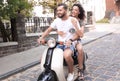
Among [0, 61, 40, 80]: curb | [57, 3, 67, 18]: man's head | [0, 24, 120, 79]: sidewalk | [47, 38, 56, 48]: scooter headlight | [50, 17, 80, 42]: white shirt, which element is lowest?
[0, 61, 40, 80]: curb

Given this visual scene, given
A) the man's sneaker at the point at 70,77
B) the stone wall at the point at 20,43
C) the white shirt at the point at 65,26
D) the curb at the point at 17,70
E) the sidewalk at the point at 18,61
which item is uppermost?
the white shirt at the point at 65,26

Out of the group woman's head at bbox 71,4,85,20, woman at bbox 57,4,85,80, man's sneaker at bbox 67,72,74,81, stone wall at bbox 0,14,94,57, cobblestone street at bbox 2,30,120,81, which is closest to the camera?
man's sneaker at bbox 67,72,74,81

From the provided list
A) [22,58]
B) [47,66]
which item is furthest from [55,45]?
[22,58]

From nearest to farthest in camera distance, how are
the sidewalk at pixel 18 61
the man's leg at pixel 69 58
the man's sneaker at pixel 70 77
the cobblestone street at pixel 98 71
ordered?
the man's leg at pixel 69 58, the man's sneaker at pixel 70 77, the cobblestone street at pixel 98 71, the sidewalk at pixel 18 61

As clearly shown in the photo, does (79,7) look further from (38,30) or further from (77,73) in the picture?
(38,30)

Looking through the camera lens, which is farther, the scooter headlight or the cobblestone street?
the cobblestone street

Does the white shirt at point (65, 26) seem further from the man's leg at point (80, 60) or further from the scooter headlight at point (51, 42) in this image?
the scooter headlight at point (51, 42)

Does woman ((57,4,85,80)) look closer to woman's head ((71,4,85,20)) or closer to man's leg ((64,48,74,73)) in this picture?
woman's head ((71,4,85,20))

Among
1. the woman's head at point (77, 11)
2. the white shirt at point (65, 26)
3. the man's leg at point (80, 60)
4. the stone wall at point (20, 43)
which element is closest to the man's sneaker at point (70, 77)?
the man's leg at point (80, 60)

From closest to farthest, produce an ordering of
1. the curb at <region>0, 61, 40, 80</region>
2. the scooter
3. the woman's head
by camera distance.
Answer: the scooter, the woman's head, the curb at <region>0, 61, 40, 80</region>

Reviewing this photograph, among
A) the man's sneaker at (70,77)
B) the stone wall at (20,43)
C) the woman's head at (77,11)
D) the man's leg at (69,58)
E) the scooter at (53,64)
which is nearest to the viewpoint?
the scooter at (53,64)

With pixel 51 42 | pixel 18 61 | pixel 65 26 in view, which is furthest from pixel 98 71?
pixel 18 61

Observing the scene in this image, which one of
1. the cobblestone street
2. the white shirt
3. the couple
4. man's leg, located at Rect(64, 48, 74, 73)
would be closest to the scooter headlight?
the couple

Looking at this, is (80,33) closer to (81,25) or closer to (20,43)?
(81,25)
